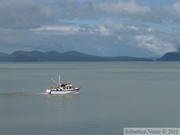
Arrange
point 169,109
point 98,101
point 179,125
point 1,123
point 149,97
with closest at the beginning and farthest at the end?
1. point 179,125
2. point 1,123
3. point 169,109
4. point 98,101
5. point 149,97

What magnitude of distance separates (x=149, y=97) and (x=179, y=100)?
551 cm

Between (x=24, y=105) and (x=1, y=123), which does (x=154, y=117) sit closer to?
(x=1, y=123)

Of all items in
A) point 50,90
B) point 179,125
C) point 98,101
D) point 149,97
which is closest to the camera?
point 179,125

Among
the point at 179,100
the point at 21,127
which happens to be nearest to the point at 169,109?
the point at 179,100

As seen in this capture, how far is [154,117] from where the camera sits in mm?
43312

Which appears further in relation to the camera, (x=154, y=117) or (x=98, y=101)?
(x=98, y=101)

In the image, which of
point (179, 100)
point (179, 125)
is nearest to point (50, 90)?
point (179, 100)

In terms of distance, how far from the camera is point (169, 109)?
49.4 metres

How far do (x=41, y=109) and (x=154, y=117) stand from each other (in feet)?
47.5

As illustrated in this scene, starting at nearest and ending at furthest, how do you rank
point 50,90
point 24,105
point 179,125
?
point 179,125, point 24,105, point 50,90

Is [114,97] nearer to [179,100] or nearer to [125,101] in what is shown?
[125,101]

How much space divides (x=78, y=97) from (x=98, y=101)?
297 inches

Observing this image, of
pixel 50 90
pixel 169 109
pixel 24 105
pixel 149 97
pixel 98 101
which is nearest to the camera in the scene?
pixel 169 109

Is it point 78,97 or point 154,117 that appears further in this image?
point 78,97
